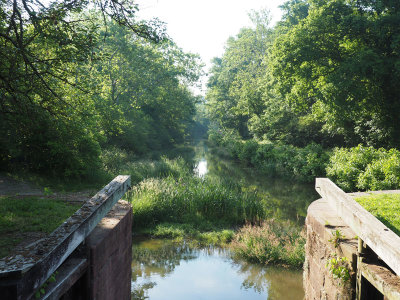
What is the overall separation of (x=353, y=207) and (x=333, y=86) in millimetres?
14216

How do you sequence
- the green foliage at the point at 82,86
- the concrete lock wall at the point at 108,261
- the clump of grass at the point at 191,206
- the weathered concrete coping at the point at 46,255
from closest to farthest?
the weathered concrete coping at the point at 46,255 < the concrete lock wall at the point at 108,261 < the green foliage at the point at 82,86 < the clump of grass at the point at 191,206

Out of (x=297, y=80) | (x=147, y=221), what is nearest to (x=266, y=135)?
(x=297, y=80)

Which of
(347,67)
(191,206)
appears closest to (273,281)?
(191,206)

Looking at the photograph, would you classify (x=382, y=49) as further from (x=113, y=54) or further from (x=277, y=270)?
(x=113, y=54)

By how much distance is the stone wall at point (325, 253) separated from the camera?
13.4 feet

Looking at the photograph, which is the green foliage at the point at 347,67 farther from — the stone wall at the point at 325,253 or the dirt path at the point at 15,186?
the dirt path at the point at 15,186

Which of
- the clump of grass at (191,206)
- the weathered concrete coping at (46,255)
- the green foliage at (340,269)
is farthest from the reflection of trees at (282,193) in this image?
the weathered concrete coping at (46,255)

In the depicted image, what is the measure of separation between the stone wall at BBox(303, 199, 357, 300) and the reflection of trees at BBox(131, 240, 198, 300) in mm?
3779

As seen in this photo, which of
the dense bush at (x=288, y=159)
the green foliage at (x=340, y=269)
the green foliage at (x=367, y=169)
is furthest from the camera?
the dense bush at (x=288, y=159)

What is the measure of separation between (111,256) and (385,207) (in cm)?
415

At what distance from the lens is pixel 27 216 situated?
14.9 feet

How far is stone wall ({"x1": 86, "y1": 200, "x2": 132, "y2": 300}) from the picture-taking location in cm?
326

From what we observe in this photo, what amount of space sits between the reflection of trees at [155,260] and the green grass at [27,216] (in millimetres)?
3152

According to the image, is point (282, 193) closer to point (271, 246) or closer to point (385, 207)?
point (271, 246)
